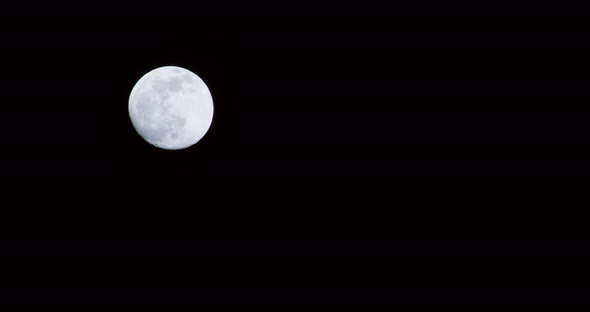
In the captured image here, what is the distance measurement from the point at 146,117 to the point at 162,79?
278mm

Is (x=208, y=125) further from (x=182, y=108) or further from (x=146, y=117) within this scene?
(x=146, y=117)

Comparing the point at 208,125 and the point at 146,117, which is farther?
the point at 208,125

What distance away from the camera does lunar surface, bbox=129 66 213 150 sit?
7.63 feet

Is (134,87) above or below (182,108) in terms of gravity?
above

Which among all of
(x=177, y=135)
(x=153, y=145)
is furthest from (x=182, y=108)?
(x=153, y=145)

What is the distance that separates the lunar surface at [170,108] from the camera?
7.63 ft

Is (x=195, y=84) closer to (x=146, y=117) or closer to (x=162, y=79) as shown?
(x=162, y=79)

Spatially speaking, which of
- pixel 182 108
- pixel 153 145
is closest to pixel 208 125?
pixel 182 108

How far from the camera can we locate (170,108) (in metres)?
2.32

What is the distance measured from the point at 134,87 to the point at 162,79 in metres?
0.25

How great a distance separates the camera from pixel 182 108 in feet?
7.64

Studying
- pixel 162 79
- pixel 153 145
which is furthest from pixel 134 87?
pixel 153 145

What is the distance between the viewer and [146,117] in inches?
92.3

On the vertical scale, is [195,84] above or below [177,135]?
above
